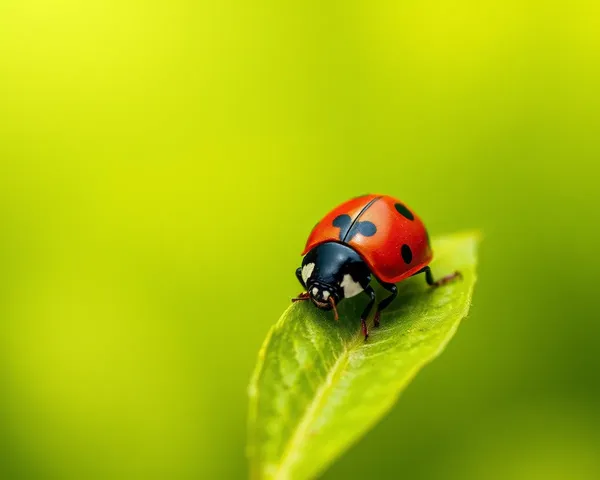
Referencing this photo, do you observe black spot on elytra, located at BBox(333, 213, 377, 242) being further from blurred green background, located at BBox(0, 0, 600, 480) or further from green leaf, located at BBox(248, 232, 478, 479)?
blurred green background, located at BBox(0, 0, 600, 480)

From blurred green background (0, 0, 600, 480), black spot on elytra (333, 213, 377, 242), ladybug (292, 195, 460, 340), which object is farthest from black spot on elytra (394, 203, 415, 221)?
blurred green background (0, 0, 600, 480)

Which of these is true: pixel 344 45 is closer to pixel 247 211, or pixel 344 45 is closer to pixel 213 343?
pixel 247 211

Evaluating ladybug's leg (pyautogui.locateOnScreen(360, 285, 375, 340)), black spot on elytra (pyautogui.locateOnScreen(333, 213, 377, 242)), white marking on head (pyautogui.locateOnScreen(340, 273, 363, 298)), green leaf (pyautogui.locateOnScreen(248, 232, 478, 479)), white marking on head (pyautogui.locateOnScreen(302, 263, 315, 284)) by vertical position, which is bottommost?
green leaf (pyautogui.locateOnScreen(248, 232, 478, 479))

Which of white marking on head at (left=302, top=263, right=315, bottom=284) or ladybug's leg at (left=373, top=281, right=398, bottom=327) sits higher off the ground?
white marking on head at (left=302, top=263, right=315, bottom=284)

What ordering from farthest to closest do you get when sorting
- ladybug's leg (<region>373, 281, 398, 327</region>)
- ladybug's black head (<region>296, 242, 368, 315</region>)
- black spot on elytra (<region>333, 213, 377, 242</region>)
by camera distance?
1. black spot on elytra (<region>333, 213, 377, 242</region>)
2. ladybug's black head (<region>296, 242, 368, 315</region>)
3. ladybug's leg (<region>373, 281, 398, 327</region>)

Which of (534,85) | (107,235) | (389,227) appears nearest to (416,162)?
(534,85)

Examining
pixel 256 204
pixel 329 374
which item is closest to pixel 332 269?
pixel 329 374

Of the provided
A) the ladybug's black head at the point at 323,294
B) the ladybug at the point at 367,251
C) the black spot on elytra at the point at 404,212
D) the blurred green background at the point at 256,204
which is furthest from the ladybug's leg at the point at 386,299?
the blurred green background at the point at 256,204
